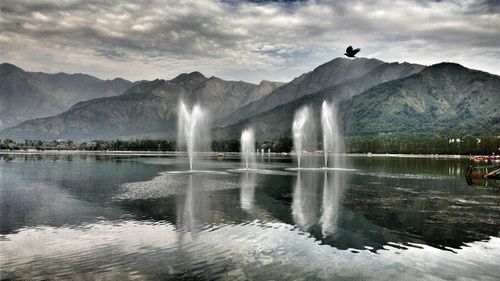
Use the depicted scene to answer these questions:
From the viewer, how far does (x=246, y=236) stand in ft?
111

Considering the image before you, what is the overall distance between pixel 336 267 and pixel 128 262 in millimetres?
13343

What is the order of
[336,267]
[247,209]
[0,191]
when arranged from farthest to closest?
[0,191] < [247,209] < [336,267]

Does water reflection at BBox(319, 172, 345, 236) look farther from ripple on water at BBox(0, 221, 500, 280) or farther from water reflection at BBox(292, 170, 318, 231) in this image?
ripple on water at BBox(0, 221, 500, 280)

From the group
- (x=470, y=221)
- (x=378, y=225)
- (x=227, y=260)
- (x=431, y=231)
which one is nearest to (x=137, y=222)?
(x=227, y=260)

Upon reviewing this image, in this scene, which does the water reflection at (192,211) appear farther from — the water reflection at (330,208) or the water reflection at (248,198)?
the water reflection at (330,208)

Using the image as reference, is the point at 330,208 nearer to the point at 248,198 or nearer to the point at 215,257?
the point at 248,198

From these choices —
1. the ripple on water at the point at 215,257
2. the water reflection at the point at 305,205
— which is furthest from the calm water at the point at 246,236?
the water reflection at the point at 305,205

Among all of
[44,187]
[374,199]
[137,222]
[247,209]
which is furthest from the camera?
[44,187]

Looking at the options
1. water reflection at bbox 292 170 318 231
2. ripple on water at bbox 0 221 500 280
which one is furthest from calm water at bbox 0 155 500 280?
water reflection at bbox 292 170 318 231

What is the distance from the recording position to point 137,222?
38812mm

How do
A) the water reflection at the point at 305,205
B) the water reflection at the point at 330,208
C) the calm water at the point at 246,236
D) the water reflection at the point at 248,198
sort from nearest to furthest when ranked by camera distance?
the calm water at the point at 246,236, the water reflection at the point at 330,208, the water reflection at the point at 305,205, the water reflection at the point at 248,198

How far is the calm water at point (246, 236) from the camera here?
25.0 meters

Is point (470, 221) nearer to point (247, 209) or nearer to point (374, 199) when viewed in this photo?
point (374, 199)

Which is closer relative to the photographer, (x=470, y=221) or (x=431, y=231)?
(x=431, y=231)
